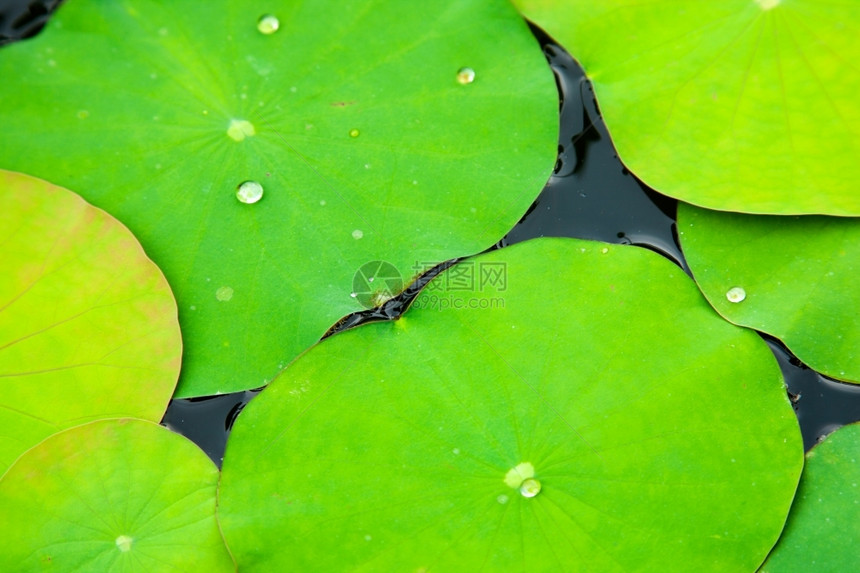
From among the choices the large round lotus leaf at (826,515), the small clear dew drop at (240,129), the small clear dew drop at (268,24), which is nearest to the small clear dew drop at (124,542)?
the small clear dew drop at (240,129)

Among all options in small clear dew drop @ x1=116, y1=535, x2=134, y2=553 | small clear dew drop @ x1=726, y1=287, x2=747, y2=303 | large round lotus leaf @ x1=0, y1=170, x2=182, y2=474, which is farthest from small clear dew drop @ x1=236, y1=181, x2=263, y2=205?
small clear dew drop @ x1=726, y1=287, x2=747, y2=303

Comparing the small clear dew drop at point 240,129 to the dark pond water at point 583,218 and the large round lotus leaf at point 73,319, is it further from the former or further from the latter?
the dark pond water at point 583,218

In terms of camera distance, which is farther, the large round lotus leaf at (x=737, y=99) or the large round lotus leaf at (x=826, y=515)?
the large round lotus leaf at (x=737, y=99)

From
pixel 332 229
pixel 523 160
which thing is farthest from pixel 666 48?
pixel 332 229

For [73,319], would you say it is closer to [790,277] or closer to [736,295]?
[736,295]

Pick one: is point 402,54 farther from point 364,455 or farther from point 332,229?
point 364,455

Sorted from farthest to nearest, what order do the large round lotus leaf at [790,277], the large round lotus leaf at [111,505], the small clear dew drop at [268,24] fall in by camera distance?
the small clear dew drop at [268,24] → the large round lotus leaf at [790,277] → the large round lotus leaf at [111,505]

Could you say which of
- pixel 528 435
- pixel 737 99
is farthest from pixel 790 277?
pixel 528 435
